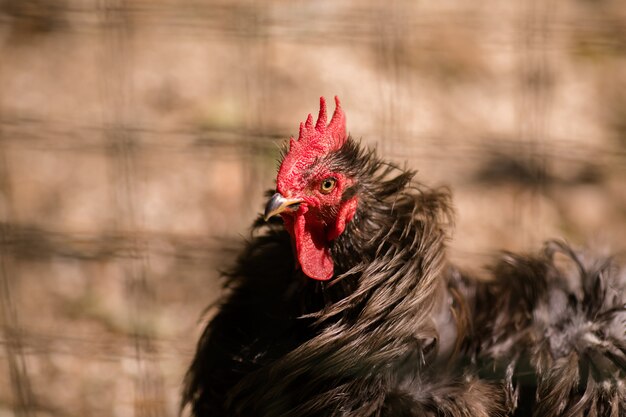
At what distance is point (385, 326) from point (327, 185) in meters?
0.35

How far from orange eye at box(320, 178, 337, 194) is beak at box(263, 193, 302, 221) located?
60 millimetres

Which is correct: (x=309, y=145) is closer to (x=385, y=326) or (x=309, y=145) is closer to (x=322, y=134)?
(x=322, y=134)

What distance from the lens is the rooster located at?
158cm

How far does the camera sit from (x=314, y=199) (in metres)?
1.57

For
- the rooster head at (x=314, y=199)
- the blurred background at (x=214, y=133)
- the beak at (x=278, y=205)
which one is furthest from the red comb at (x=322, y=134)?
the blurred background at (x=214, y=133)

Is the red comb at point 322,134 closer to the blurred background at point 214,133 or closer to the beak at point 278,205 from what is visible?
the beak at point 278,205

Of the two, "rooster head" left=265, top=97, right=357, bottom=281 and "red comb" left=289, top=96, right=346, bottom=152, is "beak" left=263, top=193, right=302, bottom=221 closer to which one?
Answer: "rooster head" left=265, top=97, right=357, bottom=281

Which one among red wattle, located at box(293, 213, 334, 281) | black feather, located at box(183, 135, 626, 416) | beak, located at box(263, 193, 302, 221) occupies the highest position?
beak, located at box(263, 193, 302, 221)

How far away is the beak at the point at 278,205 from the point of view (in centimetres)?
151

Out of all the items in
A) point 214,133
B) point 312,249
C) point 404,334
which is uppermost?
point 214,133

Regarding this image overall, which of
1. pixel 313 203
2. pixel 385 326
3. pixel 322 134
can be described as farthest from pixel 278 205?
pixel 385 326

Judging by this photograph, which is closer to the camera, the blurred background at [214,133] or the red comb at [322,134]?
the red comb at [322,134]

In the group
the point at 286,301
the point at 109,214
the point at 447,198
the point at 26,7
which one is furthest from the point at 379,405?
the point at 26,7

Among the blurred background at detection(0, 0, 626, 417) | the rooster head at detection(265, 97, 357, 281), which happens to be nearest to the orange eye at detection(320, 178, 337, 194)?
the rooster head at detection(265, 97, 357, 281)
